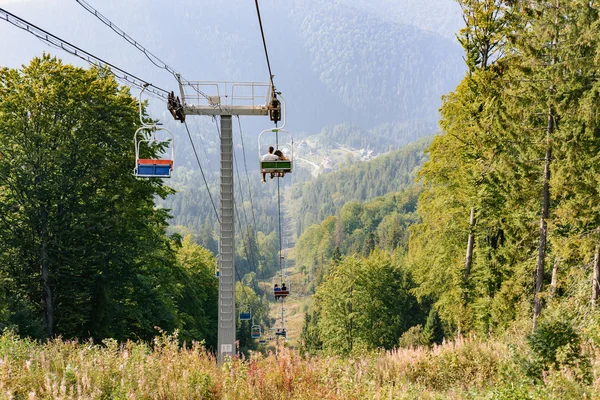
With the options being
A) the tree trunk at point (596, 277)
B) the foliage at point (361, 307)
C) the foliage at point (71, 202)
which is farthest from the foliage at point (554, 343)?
the foliage at point (361, 307)

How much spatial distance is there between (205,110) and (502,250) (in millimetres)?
12250

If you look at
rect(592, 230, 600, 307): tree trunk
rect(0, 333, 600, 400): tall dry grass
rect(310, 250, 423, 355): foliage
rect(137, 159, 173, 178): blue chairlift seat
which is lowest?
rect(310, 250, 423, 355): foliage

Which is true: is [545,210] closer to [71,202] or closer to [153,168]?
[153,168]

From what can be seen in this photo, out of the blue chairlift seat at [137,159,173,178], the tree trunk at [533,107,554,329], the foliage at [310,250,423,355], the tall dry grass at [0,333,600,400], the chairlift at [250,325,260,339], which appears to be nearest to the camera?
the tall dry grass at [0,333,600,400]

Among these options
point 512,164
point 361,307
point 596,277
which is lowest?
point 361,307

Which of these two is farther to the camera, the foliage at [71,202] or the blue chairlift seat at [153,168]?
the foliage at [71,202]

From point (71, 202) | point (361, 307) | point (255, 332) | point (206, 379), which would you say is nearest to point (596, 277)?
point (206, 379)

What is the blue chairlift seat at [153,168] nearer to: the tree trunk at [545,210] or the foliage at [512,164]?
the foliage at [512,164]

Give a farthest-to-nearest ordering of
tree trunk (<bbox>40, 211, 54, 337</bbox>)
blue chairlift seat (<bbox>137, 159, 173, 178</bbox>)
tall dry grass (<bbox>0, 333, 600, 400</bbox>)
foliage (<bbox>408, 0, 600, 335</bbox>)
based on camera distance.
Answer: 1. tree trunk (<bbox>40, 211, 54, 337</bbox>)
2. foliage (<bbox>408, 0, 600, 335</bbox>)
3. blue chairlift seat (<bbox>137, 159, 173, 178</bbox>)
4. tall dry grass (<bbox>0, 333, 600, 400</bbox>)

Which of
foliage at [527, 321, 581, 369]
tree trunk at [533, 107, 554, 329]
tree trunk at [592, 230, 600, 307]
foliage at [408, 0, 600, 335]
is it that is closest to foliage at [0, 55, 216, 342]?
foliage at [408, 0, 600, 335]

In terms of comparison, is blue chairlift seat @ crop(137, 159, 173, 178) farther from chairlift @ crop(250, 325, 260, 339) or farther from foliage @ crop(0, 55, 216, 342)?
chairlift @ crop(250, 325, 260, 339)

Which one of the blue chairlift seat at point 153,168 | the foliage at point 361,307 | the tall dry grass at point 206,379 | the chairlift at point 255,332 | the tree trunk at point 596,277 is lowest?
the chairlift at point 255,332

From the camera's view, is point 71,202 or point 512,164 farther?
point 71,202

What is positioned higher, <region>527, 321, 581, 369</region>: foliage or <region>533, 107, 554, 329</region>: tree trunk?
<region>533, 107, 554, 329</region>: tree trunk
